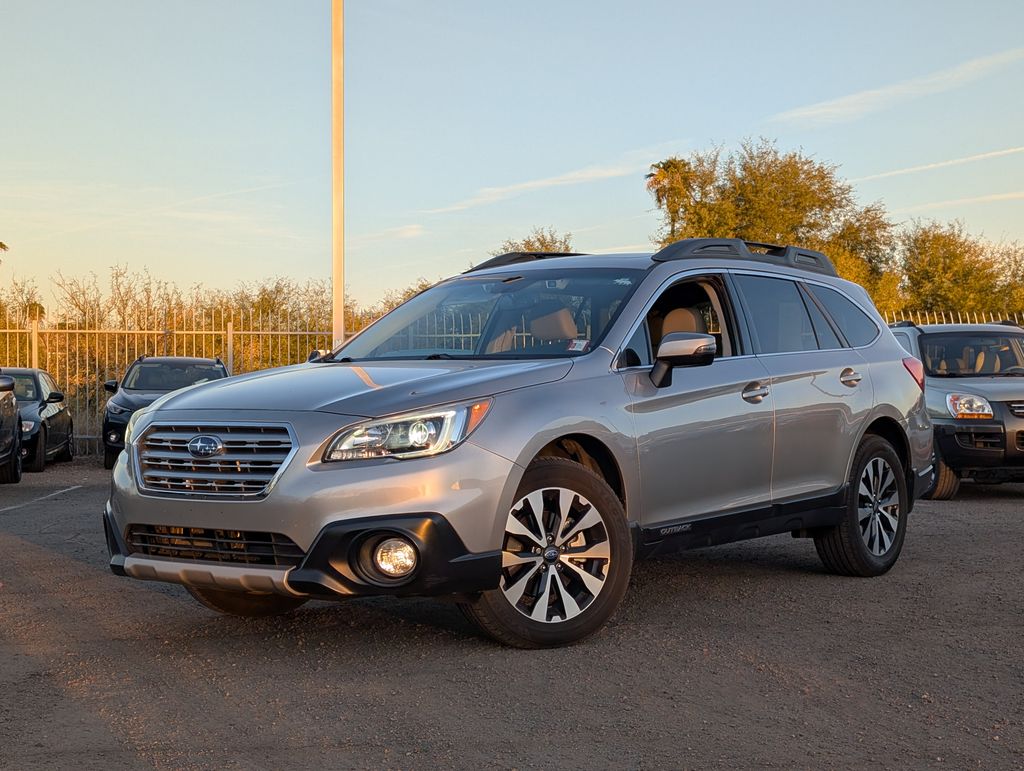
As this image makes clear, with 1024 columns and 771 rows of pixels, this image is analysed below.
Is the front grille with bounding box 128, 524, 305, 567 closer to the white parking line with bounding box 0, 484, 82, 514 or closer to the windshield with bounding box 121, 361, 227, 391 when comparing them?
the white parking line with bounding box 0, 484, 82, 514

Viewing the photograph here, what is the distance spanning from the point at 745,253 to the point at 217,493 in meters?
3.44

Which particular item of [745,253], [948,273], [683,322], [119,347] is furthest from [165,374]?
[948,273]

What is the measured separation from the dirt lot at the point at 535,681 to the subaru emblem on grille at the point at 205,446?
0.90 m

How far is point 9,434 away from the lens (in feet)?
47.9

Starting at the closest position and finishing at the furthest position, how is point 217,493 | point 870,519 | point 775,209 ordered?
point 217,493 → point 870,519 → point 775,209

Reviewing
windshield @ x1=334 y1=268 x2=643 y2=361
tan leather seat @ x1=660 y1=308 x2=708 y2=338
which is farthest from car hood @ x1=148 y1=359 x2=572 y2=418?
tan leather seat @ x1=660 y1=308 x2=708 y2=338

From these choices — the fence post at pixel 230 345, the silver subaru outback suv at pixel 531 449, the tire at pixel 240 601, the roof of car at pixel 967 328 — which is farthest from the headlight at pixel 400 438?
the fence post at pixel 230 345

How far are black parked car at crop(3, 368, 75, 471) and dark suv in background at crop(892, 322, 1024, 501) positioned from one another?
11.6m

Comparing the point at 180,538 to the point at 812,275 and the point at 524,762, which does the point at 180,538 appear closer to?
the point at 524,762

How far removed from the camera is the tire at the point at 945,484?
483 inches

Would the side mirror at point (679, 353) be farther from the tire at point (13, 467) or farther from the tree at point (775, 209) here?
the tree at point (775, 209)

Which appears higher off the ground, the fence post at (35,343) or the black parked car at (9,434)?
the fence post at (35,343)

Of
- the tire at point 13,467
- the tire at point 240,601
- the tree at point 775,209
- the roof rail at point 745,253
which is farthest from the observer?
the tree at point 775,209

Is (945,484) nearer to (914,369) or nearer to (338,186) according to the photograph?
(914,369)
